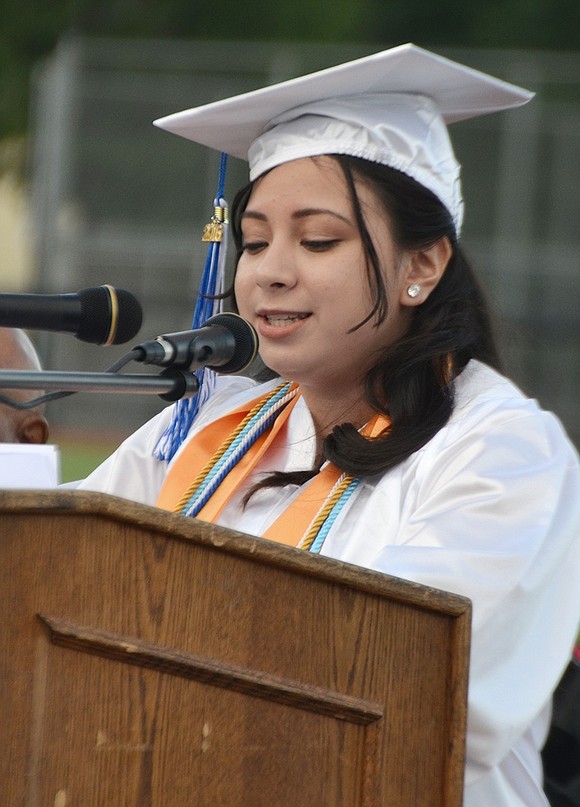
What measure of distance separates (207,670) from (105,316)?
1.94ft

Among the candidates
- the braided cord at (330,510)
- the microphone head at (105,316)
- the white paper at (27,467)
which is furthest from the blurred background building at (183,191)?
the white paper at (27,467)

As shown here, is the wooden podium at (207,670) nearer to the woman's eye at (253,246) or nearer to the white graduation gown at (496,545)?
the white graduation gown at (496,545)

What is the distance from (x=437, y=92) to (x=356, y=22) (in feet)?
62.8

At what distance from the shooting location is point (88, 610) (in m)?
1.37

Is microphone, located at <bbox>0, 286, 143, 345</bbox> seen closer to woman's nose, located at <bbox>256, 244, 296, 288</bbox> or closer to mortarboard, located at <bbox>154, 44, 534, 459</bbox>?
woman's nose, located at <bbox>256, 244, 296, 288</bbox>

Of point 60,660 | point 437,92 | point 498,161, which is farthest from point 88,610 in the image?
point 498,161

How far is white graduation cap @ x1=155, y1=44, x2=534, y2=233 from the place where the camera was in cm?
251

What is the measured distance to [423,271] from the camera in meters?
2.64

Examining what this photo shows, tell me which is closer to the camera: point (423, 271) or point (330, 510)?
point (330, 510)

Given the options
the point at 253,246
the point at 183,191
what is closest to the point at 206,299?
the point at 253,246

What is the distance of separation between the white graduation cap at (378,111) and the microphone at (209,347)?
626 mm

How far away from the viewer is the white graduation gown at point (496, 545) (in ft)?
6.25

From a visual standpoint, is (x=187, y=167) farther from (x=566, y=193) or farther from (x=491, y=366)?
(x=491, y=366)

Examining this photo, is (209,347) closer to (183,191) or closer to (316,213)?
(316,213)
